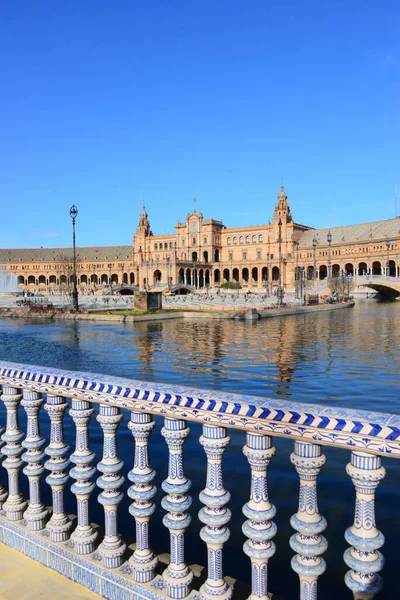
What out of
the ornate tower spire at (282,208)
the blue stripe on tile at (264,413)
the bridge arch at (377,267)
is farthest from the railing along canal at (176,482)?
the ornate tower spire at (282,208)

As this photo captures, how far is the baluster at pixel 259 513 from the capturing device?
2355 millimetres

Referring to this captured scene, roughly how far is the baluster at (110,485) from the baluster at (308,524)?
119cm

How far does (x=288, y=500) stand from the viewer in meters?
5.20

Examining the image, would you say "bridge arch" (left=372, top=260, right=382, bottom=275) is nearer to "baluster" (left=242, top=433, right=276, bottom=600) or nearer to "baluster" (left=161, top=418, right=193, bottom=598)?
"baluster" (left=161, top=418, right=193, bottom=598)

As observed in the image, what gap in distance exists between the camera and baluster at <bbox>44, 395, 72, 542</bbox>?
3.20 meters

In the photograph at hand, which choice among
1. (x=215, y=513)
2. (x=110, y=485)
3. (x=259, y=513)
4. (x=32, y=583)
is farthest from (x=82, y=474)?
(x=259, y=513)

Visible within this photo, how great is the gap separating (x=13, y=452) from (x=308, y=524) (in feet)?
7.58

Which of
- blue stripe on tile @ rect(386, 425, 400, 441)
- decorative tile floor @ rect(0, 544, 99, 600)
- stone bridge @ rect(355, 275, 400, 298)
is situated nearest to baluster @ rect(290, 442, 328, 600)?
blue stripe on tile @ rect(386, 425, 400, 441)

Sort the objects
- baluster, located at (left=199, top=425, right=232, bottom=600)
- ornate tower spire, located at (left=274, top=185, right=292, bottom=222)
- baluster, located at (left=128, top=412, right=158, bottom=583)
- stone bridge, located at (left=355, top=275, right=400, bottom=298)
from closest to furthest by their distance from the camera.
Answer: baluster, located at (left=199, top=425, right=232, bottom=600) → baluster, located at (left=128, top=412, right=158, bottom=583) → stone bridge, located at (left=355, top=275, right=400, bottom=298) → ornate tower spire, located at (left=274, top=185, right=292, bottom=222)

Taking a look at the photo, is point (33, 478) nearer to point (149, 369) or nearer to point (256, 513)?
point (256, 513)

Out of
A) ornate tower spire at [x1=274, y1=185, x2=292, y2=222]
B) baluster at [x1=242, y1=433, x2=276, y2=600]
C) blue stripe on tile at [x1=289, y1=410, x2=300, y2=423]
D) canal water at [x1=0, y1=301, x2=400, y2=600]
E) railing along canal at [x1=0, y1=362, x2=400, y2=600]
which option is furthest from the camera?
ornate tower spire at [x1=274, y1=185, x2=292, y2=222]

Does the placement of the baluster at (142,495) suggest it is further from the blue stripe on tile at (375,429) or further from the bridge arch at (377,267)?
the bridge arch at (377,267)

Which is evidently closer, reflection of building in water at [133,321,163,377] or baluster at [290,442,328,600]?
baluster at [290,442,328,600]

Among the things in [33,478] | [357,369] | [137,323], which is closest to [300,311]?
[137,323]
